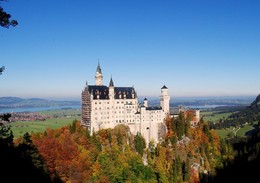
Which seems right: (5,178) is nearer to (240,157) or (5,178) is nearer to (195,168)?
(195,168)

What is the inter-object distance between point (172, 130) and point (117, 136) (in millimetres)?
17963

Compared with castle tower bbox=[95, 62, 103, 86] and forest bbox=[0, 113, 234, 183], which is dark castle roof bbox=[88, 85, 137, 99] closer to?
castle tower bbox=[95, 62, 103, 86]

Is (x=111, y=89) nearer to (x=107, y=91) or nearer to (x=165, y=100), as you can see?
(x=107, y=91)

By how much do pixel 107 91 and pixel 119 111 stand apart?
22.9 ft

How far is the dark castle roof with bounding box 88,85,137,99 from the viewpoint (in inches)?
3396

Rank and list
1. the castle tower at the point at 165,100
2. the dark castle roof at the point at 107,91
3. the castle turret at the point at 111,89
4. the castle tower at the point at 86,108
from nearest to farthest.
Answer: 1. the castle tower at the point at 86,108
2. the dark castle roof at the point at 107,91
3. the castle turret at the point at 111,89
4. the castle tower at the point at 165,100

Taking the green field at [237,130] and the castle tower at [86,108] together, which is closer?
the castle tower at [86,108]

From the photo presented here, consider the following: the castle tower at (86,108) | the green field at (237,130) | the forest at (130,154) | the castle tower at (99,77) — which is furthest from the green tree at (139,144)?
the green field at (237,130)

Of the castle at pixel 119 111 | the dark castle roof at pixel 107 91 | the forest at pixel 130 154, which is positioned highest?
the dark castle roof at pixel 107 91

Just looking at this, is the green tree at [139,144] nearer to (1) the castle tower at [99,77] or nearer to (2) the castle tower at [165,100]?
(2) the castle tower at [165,100]

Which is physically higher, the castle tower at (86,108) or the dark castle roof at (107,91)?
the dark castle roof at (107,91)

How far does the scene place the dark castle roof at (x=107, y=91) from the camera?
283 ft

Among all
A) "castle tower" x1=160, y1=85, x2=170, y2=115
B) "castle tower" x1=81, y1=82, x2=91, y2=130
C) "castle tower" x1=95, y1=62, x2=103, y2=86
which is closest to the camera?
"castle tower" x1=81, y1=82, x2=91, y2=130

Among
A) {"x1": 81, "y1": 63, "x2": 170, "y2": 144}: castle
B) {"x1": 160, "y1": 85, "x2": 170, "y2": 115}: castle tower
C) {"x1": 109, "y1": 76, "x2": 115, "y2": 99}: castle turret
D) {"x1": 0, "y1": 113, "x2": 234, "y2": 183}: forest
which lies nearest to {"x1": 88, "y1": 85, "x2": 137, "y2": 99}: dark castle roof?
{"x1": 81, "y1": 63, "x2": 170, "y2": 144}: castle
